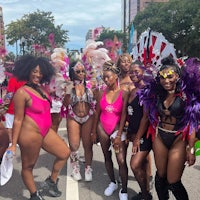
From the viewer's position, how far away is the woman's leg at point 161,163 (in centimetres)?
278

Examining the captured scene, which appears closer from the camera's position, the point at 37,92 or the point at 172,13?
the point at 37,92

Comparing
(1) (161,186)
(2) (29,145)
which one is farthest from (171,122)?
(2) (29,145)

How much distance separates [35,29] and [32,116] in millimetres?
34321

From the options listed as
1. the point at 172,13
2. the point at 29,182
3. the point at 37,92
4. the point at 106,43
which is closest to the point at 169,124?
the point at 37,92

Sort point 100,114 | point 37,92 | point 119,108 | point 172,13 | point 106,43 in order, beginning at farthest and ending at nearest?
point 172,13 < point 106,43 < point 100,114 < point 119,108 < point 37,92

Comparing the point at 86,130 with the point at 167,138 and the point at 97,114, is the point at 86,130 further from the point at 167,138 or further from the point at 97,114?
the point at 167,138

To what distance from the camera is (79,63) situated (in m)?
3.91

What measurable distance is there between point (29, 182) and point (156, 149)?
5.13 feet

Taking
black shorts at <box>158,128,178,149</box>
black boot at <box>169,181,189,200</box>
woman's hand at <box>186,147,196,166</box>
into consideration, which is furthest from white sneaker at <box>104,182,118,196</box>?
woman's hand at <box>186,147,196,166</box>

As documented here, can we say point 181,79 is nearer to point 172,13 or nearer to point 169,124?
point 169,124

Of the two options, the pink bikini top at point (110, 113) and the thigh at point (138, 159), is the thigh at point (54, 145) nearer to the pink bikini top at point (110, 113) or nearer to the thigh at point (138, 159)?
the pink bikini top at point (110, 113)

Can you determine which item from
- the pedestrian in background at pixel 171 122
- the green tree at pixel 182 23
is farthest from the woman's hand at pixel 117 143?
the green tree at pixel 182 23

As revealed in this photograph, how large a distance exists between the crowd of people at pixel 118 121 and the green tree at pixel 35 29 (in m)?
29.9

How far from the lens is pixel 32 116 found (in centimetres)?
313
